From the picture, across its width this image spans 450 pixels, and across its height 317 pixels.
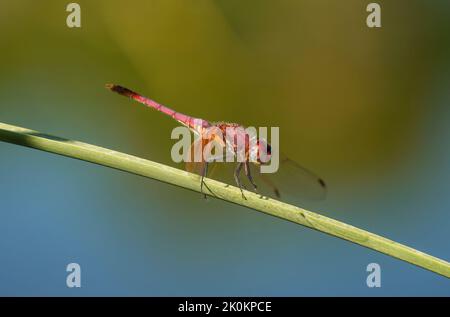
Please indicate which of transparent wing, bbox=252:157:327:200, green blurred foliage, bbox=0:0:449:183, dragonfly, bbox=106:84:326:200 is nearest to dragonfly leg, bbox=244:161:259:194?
dragonfly, bbox=106:84:326:200

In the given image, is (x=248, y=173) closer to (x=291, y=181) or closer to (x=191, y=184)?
(x=291, y=181)

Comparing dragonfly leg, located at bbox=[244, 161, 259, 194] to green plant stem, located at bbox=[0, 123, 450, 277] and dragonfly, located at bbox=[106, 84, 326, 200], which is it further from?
green plant stem, located at bbox=[0, 123, 450, 277]

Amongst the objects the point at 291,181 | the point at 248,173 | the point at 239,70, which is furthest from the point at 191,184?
the point at 239,70

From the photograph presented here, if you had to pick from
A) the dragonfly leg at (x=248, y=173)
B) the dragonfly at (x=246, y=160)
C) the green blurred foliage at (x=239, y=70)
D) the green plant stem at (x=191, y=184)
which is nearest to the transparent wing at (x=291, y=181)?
the dragonfly at (x=246, y=160)

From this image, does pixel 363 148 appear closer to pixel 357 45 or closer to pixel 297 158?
pixel 297 158

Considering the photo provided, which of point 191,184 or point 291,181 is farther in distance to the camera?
point 291,181
